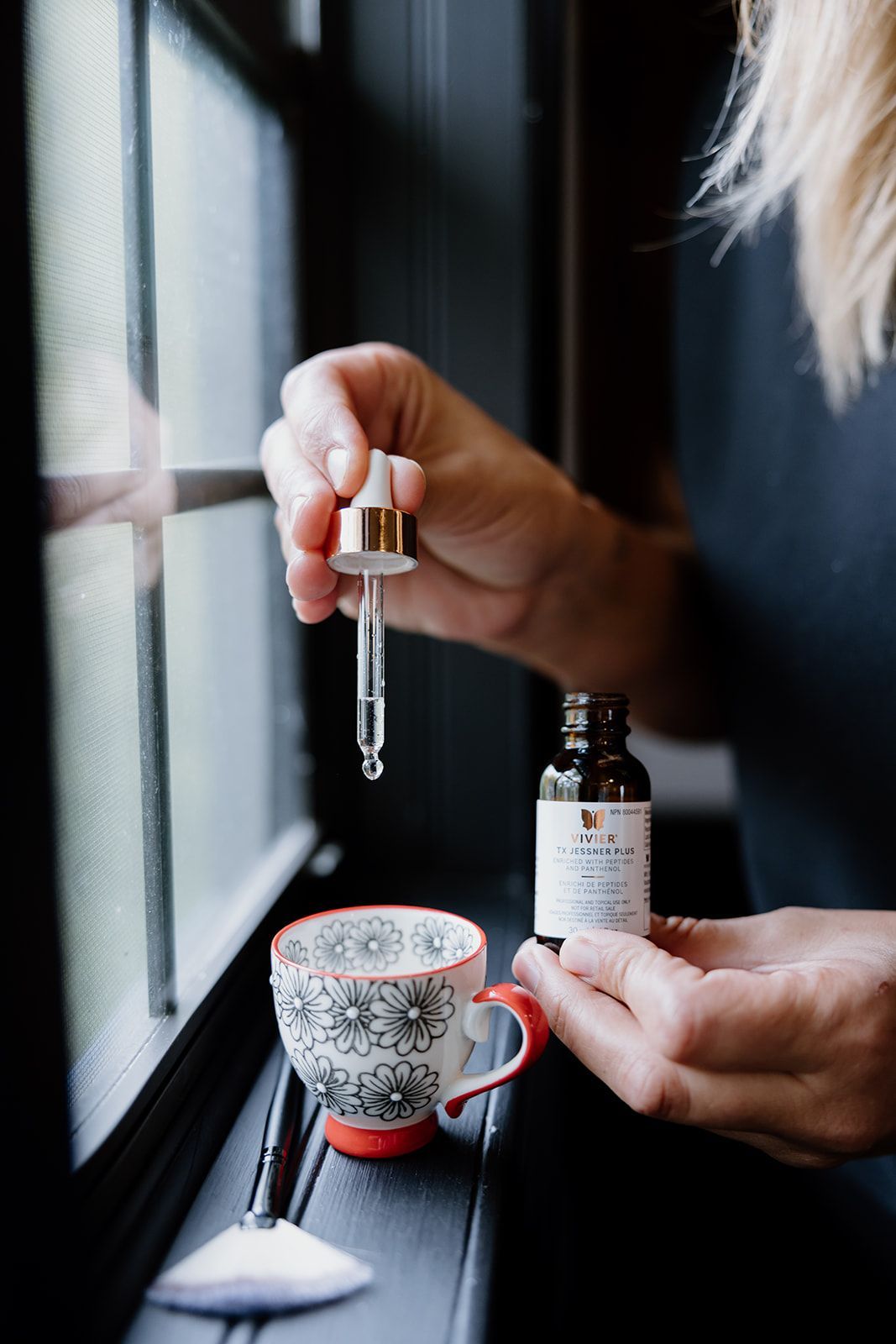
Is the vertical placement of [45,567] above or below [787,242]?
below

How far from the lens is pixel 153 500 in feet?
1.83

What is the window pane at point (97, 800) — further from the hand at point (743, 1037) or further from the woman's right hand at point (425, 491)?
the hand at point (743, 1037)

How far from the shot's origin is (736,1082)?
46cm

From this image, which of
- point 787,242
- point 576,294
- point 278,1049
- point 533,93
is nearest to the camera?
point 278,1049

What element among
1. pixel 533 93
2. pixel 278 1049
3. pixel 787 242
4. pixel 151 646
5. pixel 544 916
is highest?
pixel 533 93

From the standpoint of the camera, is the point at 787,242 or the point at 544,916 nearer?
the point at 544,916

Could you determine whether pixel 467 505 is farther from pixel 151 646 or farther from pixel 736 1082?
pixel 736 1082

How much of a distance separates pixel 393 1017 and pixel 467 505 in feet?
1.12

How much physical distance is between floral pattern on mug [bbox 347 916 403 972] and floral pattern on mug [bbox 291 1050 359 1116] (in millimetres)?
94

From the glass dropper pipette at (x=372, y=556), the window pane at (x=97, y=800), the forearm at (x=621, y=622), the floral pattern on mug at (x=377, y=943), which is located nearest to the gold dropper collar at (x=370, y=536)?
the glass dropper pipette at (x=372, y=556)

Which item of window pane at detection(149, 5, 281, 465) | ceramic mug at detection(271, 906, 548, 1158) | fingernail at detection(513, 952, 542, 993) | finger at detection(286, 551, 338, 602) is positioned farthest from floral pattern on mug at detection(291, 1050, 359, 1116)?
window pane at detection(149, 5, 281, 465)

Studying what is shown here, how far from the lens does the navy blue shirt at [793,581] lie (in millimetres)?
684

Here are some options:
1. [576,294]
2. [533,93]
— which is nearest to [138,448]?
[533,93]

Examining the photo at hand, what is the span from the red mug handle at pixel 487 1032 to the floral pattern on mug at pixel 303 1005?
67mm
